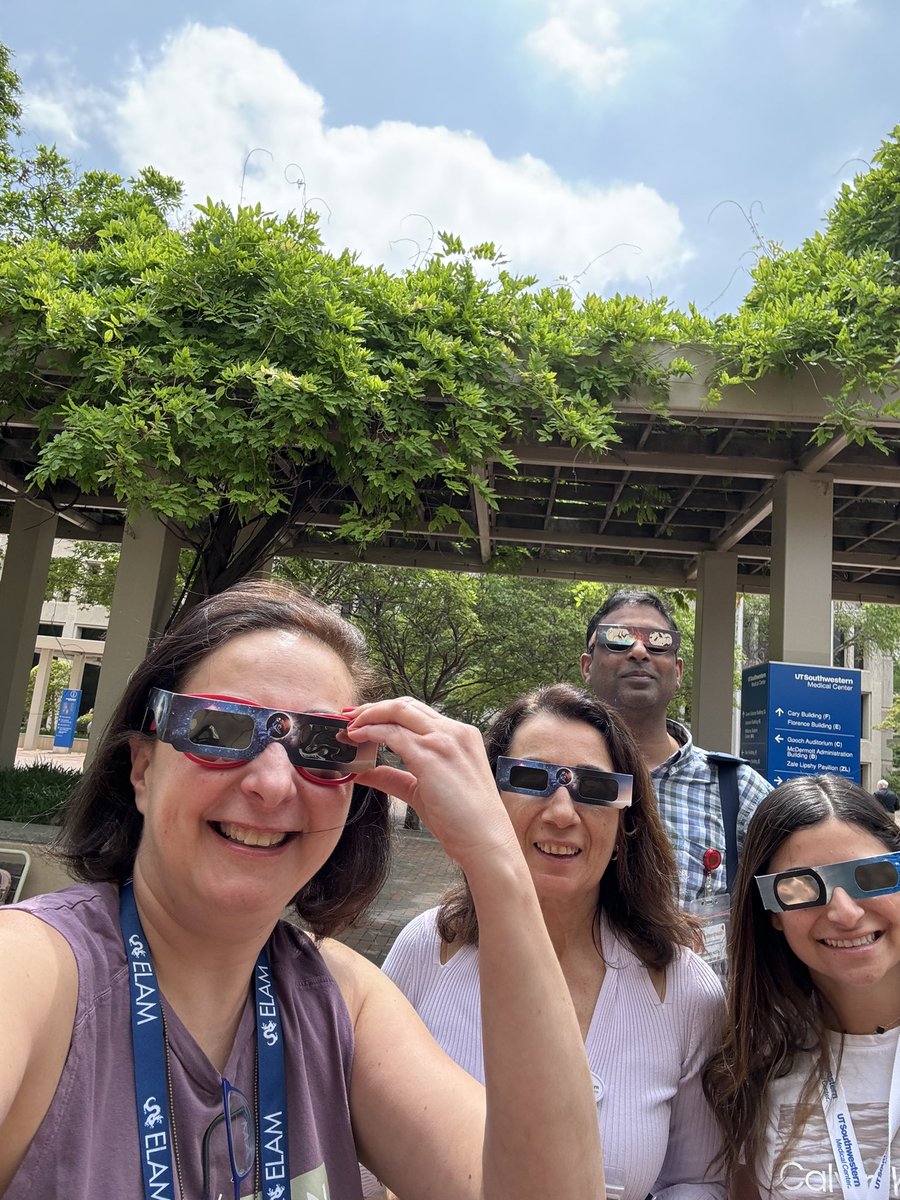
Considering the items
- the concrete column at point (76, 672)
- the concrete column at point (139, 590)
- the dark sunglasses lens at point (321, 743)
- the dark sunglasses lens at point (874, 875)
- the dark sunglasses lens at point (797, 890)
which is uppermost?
the concrete column at point (76, 672)

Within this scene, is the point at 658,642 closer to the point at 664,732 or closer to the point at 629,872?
the point at 664,732

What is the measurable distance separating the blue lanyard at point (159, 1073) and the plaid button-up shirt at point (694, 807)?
66.9 inches

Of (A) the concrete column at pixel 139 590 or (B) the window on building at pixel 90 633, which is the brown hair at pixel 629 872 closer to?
(A) the concrete column at pixel 139 590

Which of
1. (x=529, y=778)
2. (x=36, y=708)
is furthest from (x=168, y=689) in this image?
(x=36, y=708)

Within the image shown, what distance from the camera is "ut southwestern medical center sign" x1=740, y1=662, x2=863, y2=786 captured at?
19.6 ft

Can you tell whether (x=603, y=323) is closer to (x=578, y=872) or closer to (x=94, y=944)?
(x=578, y=872)

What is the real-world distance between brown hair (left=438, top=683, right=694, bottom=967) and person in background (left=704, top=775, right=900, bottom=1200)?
6.9 inches

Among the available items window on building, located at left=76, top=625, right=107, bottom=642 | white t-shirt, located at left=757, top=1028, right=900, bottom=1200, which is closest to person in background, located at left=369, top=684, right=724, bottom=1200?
white t-shirt, located at left=757, top=1028, right=900, bottom=1200

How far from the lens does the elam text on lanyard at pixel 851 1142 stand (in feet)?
5.21

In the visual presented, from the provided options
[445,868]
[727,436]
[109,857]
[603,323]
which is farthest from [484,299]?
[445,868]

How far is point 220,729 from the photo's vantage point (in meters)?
1.22

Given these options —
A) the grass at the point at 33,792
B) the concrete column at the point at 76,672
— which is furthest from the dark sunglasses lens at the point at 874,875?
the concrete column at the point at 76,672

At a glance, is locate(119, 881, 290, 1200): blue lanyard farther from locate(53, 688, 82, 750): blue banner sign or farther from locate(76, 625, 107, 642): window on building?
locate(76, 625, 107, 642): window on building

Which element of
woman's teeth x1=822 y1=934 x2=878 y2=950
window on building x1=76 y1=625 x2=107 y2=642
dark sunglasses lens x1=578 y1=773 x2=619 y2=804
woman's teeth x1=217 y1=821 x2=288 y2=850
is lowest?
woman's teeth x1=822 y1=934 x2=878 y2=950
